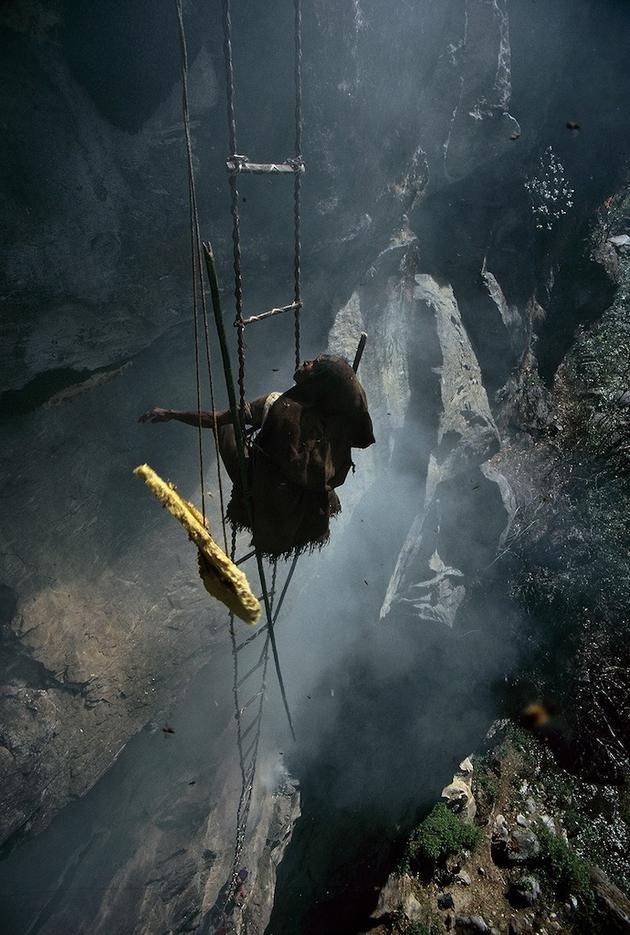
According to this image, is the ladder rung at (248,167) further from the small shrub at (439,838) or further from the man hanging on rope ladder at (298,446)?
the small shrub at (439,838)

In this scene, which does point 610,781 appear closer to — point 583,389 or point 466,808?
point 466,808

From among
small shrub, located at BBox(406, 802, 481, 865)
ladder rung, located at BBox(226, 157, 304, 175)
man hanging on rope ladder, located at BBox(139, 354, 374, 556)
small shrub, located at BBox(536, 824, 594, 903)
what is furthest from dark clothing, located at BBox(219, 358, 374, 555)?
small shrub, located at BBox(536, 824, 594, 903)

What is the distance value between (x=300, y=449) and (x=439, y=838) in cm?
544

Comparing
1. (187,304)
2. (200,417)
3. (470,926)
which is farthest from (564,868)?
(187,304)

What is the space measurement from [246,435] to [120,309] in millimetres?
2564

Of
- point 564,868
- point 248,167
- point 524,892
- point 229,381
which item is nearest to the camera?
point 229,381

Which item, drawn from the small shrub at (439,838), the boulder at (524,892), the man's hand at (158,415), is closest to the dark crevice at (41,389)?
the man's hand at (158,415)

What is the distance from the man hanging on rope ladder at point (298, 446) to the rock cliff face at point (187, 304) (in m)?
2.33

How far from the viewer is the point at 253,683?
687 cm

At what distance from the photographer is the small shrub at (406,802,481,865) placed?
17.1 feet

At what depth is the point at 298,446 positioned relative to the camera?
2.28m

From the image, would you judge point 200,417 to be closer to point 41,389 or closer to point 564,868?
point 41,389

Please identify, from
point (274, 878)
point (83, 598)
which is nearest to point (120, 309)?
point (83, 598)

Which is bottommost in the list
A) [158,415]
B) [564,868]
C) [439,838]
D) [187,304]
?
[564,868]
